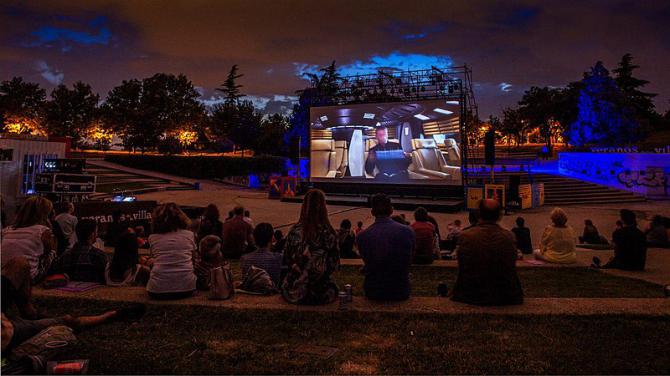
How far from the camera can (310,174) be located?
22.3 m

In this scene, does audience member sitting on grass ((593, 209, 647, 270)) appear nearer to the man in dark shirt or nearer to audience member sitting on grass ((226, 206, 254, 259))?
the man in dark shirt

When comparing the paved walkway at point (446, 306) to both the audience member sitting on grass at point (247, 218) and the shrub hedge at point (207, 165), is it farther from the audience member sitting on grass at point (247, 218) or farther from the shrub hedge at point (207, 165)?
the shrub hedge at point (207, 165)

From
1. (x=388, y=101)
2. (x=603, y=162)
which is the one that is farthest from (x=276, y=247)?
(x=603, y=162)

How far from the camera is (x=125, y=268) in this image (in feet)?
16.0

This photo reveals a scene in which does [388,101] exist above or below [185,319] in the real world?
above

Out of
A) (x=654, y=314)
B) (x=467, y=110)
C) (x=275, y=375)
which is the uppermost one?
(x=467, y=110)

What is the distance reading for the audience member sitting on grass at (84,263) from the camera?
472cm

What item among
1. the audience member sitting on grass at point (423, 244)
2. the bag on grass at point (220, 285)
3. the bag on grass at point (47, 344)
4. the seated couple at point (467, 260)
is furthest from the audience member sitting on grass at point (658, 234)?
the bag on grass at point (47, 344)

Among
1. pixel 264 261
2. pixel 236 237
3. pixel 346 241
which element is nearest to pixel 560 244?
pixel 346 241

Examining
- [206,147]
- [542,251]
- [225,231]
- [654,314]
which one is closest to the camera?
[654,314]

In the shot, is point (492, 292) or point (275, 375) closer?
point (275, 375)

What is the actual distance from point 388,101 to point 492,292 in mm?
17049

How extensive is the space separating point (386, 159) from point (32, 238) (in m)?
16.5

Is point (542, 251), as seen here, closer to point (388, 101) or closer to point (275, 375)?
point (275, 375)
